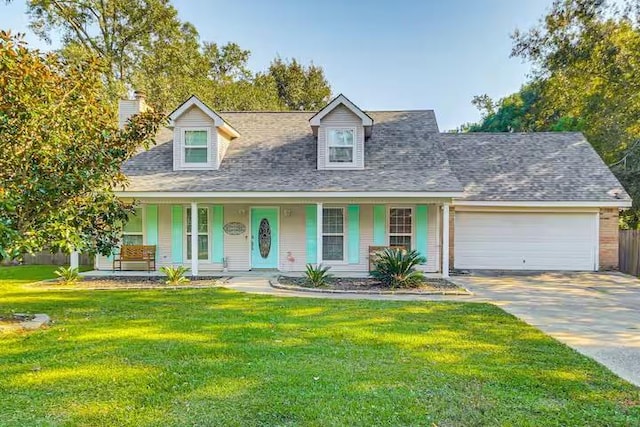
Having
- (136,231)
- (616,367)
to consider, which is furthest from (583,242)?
(136,231)

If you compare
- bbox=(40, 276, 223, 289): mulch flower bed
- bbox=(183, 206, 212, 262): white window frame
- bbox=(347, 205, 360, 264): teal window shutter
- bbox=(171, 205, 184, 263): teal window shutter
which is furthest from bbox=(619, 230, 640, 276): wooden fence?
bbox=(171, 205, 184, 263): teal window shutter

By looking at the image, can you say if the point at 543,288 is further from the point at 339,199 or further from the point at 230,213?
the point at 230,213

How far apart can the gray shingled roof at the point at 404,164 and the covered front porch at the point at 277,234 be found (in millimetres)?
991

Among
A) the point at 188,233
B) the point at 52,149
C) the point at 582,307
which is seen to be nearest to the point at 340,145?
the point at 188,233

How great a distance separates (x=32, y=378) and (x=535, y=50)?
17.8 meters

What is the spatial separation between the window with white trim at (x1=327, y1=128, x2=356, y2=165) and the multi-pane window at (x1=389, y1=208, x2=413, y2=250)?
7.54 ft

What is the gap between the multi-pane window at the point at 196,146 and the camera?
46.1 ft

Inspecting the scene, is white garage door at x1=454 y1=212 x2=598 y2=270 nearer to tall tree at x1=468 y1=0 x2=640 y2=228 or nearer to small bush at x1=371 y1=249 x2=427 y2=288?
small bush at x1=371 y1=249 x2=427 y2=288

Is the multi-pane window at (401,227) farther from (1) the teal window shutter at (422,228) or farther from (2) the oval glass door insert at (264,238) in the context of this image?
(2) the oval glass door insert at (264,238)

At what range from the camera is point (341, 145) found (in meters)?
13.9

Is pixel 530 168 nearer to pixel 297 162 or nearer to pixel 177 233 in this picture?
pixel 297 162

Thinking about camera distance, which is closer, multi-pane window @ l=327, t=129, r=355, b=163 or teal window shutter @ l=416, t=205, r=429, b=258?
teal window shutter @ l=416, t=205, r=429, b=258

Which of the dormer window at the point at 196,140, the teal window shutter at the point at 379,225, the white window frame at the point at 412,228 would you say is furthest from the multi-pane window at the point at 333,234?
the dormer window at the point at 196,140

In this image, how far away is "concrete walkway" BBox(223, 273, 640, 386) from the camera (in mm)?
5910
